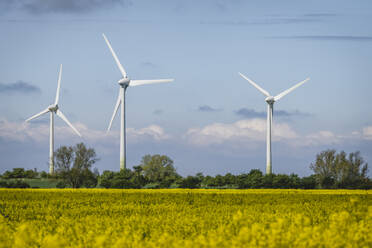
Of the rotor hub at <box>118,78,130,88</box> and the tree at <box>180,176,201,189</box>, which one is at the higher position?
the rotor hub at <box>118,78,130,88</box>

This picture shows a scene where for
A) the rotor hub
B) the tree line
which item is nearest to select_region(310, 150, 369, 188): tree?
the tree line

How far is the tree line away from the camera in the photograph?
3440 inches

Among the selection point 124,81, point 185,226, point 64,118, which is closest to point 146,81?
point 124,81

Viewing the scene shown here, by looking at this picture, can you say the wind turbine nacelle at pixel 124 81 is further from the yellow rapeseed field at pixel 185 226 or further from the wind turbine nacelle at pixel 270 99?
the yellow rapeseed field at pixel 185 226

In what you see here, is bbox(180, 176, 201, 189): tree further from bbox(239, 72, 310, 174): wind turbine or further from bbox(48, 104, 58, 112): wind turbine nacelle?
bbox(48, 104, 58, 112): wind turbine nacelle

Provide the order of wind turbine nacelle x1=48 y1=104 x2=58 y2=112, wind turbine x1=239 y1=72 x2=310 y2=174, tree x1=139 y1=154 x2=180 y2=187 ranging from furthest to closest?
tree x1=139 y1=154 x2=180 y2=187 < wind turbine nacelle x1=48 y1=104 x2=58 y2=112 < wind turbine x1=239 y1=72 x2=310 y2=174

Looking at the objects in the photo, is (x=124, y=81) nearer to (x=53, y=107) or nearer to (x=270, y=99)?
(x=53, y=107)

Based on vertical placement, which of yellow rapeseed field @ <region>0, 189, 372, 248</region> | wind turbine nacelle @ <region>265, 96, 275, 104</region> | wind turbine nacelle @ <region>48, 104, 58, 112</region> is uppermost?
wind turbine nacelle @ <region>265, 96, 275, 104</region>

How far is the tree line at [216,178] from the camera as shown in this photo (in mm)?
87375

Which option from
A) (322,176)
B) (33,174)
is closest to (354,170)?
(322,176)

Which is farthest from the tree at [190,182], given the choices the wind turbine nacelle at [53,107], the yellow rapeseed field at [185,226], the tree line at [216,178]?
the yellow rapeseed field at [185,226]

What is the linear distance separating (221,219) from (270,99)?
63.8m

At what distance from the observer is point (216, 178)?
293 ft

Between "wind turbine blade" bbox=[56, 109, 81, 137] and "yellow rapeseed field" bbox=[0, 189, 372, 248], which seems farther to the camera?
"wind turbine blade" bbox=[56, 109, 81, 137]
